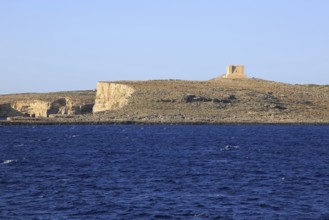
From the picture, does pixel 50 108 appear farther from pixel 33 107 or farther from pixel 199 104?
pixel 199 104

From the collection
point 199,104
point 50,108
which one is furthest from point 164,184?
point 50,108

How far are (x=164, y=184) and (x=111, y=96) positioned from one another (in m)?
110

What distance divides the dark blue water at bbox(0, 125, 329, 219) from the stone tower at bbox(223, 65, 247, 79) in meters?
109

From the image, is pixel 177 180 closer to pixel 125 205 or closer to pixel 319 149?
pixel 125 205

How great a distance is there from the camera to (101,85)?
150750 millimetres

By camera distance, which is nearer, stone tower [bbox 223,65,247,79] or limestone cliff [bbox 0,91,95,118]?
limestone cliff [bbox 0,91,95,118]

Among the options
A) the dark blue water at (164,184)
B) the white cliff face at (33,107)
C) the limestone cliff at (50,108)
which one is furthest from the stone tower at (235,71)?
the dark blue water at (164,184)

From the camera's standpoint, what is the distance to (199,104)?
13600 centimetres

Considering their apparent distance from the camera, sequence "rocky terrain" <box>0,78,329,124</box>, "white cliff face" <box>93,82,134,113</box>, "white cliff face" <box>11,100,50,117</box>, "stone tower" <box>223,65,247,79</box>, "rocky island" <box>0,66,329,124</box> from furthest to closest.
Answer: "stone tower" <box>223,65,247,79</box> < "white cliff face" <box>11,100,50,117</box> < "white cliff face" <box>93,82,134,113</box> < "rocky terrain" <box>0,78,329,124</box> < "rocky island" <box>0,66,329,124</box>

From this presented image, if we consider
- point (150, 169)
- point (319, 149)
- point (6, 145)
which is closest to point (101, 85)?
point (6, 145)

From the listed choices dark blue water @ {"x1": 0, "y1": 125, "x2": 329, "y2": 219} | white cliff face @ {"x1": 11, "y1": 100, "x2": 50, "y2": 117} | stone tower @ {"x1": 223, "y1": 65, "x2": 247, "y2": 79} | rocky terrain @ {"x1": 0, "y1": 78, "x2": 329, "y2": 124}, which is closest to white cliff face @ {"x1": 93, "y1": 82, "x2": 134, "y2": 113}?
rocky terrain @ {"x1": 0, "y1": 78, "x2": 329, "y2": 124}

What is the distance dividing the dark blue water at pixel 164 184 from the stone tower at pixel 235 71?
109262mm

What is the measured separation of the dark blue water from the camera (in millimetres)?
29328

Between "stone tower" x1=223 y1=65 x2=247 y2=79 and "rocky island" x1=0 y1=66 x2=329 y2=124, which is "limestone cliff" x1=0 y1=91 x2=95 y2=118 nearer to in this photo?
"rocky island" x1=0 y1=66 x2=329 y2=124
